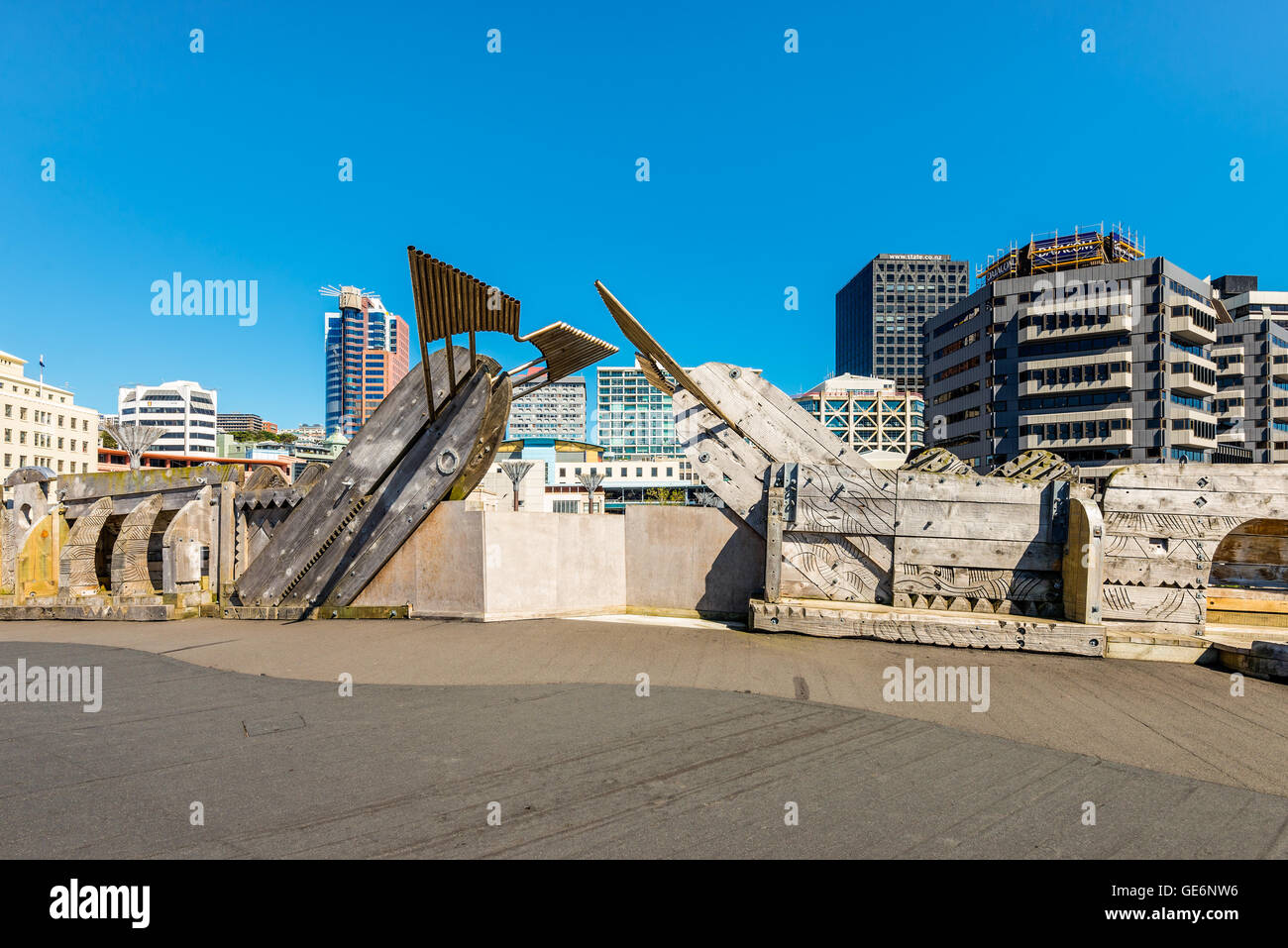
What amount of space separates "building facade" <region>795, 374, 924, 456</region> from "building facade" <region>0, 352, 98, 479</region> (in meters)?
103

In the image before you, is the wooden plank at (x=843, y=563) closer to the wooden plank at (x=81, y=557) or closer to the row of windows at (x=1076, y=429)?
the wooden plank at (x=81, y=557)

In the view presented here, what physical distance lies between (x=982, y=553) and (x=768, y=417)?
4.29m

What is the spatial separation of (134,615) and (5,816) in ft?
33.5

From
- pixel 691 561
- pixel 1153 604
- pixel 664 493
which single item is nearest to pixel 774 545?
pixel 691 561

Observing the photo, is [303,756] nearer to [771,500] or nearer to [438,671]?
[438,671]

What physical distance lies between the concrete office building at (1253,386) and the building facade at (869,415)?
35890mm

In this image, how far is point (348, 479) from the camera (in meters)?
12.5

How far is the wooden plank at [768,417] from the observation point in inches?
468

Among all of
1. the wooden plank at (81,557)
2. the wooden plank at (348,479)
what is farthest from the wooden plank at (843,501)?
the wooden plank at (81,557)

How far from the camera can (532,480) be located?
46312mm

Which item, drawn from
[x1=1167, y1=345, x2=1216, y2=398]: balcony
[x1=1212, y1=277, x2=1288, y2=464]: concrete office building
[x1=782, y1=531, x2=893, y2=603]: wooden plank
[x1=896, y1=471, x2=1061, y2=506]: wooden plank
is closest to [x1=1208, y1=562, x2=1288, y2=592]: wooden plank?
[x1=896, y1=471, x2=1061, y2=506]: wooden plank

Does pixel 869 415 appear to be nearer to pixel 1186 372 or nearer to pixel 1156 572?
pixel 1186 372

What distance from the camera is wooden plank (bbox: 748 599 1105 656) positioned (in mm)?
9000
